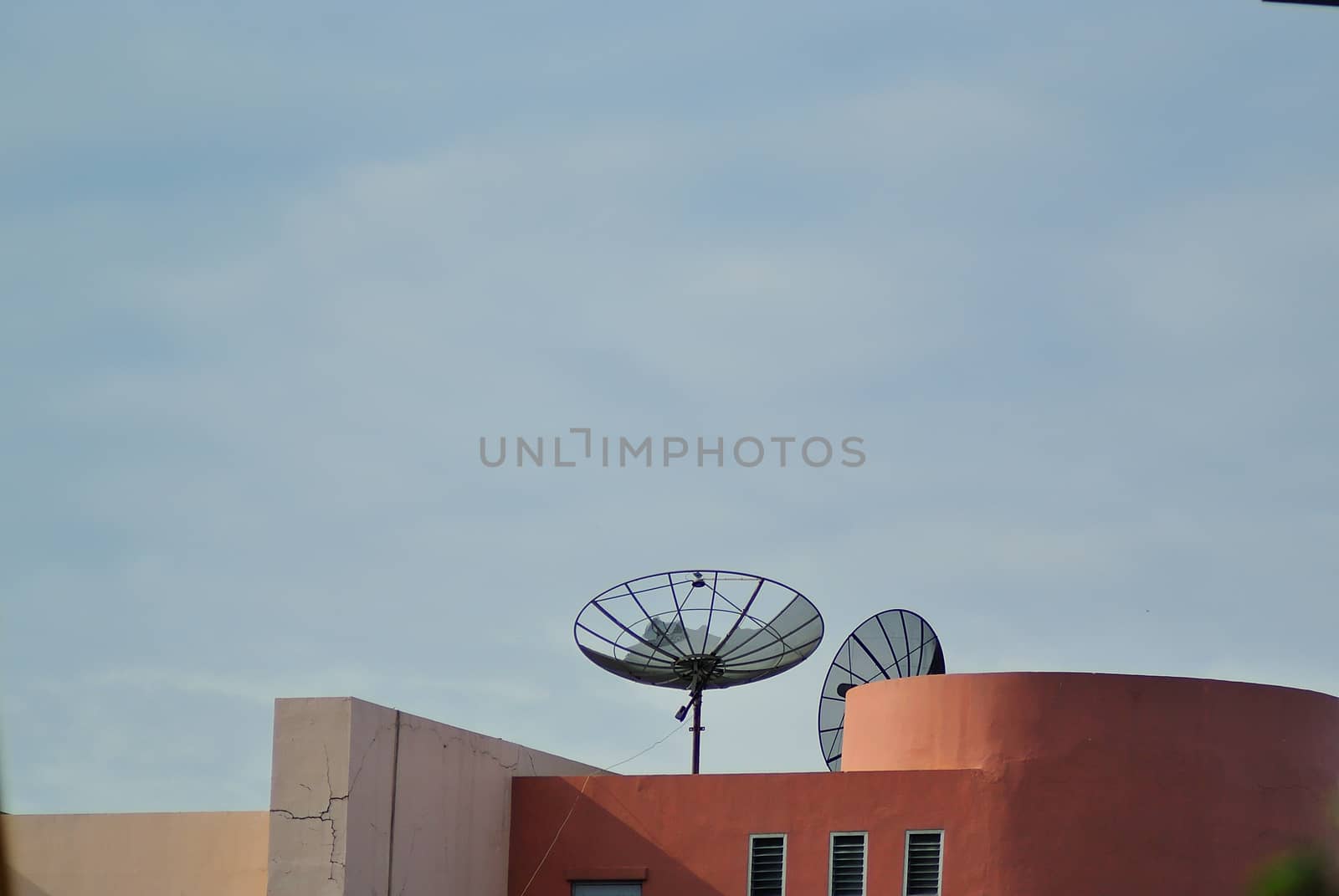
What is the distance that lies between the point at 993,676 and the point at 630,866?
18.1 ft

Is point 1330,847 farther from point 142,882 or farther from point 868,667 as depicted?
point 142,882

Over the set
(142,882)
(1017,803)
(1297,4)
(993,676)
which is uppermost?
(1297,4)

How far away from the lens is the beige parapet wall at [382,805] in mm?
20312

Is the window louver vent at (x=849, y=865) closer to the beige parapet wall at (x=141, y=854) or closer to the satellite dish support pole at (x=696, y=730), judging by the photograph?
the satellite dish support pole at (x=696, y=730)

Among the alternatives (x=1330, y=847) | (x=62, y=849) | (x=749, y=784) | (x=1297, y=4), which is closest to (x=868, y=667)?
(x=749, y=784)

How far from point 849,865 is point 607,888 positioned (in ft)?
10.9

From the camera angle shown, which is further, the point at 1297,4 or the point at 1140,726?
the point at 1140,726

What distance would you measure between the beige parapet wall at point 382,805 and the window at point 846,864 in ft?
14.9

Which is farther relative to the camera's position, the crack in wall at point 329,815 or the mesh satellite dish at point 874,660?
the mesh satellite dish at point 874,660

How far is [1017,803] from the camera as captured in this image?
73.7 ft

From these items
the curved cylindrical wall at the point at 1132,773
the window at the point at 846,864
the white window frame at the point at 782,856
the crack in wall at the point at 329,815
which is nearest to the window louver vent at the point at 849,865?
the window at the point at 846,864

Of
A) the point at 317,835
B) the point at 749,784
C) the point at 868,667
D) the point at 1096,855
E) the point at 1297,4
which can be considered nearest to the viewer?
the point at 1297,4

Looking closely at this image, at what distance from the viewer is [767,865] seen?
76.1 ft

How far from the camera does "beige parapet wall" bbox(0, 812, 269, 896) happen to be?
71.6 ft
